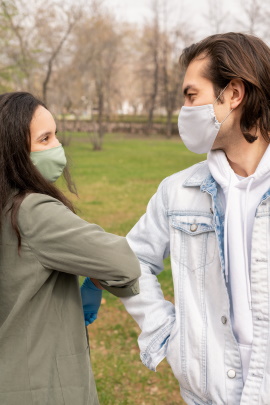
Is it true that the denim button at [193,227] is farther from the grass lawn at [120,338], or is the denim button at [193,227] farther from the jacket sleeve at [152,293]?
the grass lawn at [120,338]

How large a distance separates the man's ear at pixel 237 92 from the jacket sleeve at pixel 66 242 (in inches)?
27.5

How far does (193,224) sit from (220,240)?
0.14 m

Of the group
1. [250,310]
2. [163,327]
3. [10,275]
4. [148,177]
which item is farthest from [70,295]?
[148,177]

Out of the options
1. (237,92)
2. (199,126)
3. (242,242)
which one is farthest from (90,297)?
(237,92)

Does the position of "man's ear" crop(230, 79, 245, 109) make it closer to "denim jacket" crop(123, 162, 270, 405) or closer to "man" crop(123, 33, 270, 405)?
"man" crop(123, 33, 270, 405)

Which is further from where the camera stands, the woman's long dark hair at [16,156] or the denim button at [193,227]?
the denim button at [193,227]

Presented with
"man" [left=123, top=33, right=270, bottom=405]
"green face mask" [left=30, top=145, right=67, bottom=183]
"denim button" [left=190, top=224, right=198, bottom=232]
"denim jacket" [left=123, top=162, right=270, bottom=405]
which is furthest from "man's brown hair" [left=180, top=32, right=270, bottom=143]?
"green face mask" [left=30, top=145, right=67, bottom=183]

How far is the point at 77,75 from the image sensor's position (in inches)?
1417

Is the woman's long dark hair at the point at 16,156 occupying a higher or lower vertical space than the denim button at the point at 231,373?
higher

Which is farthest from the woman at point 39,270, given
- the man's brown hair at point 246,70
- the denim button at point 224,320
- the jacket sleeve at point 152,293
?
the man's brown hair at point 246,70

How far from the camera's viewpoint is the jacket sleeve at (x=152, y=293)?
6.36ft

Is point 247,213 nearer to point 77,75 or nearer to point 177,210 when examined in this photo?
point 177,210

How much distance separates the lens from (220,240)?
1790 mm

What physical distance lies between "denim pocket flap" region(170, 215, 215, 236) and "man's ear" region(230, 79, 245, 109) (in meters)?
0.45
